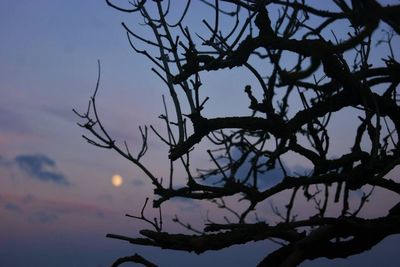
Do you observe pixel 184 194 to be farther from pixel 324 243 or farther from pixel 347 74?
pixel 347 74

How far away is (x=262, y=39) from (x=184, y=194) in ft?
3.49

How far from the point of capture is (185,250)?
6.27 feet

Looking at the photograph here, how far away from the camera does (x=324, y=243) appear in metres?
2.25

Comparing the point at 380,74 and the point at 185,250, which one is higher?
the point at 380,74

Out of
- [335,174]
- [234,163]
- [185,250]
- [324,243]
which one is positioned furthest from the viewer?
[234,163]

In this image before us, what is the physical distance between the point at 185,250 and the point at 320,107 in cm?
167

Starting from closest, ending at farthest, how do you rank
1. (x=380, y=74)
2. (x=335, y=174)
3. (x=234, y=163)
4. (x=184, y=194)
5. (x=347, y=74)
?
(x=335, y=174) < (x=184, y=194) < (x=347, y=74) < (x=380, y=74) < (x=234, y=163)

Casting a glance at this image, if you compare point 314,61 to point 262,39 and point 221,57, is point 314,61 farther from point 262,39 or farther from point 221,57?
point 221,57

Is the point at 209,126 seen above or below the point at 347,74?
below

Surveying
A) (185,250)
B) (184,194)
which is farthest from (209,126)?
(185,250)

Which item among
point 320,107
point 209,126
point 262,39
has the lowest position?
point 209,126

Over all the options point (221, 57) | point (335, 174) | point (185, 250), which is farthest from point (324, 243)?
point (221, 57)

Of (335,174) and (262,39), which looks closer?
(335,174)

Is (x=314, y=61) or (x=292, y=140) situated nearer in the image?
(x=314, y=61)
